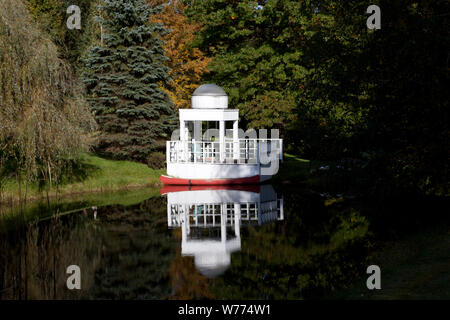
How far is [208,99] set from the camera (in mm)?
23844

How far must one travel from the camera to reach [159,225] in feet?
47.7

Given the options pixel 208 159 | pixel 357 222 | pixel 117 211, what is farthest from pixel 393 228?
pixel 208 159

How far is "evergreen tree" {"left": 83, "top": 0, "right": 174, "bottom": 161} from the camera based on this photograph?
24672 mm

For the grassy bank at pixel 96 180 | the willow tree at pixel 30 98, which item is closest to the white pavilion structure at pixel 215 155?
the grassy bank at pixel 96 180

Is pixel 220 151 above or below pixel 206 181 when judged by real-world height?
above

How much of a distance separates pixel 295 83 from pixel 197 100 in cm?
1090

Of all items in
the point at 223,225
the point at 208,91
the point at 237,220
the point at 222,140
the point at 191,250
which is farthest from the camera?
the point at 208,91

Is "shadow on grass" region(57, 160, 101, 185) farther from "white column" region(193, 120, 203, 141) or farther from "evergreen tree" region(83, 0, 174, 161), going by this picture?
"white column" region(193, 120, 203, 141)

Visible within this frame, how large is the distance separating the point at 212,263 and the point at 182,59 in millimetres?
24232

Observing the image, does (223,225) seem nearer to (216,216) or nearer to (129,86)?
(216,216)

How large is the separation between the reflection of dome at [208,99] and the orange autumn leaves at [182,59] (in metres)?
5.68

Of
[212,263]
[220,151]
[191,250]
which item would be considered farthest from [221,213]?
[220,151]

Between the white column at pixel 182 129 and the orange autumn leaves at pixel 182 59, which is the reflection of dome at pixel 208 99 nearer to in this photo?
the white column at pixel 182 129
